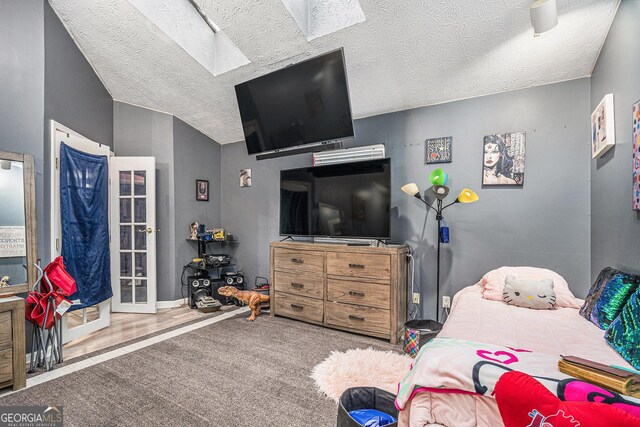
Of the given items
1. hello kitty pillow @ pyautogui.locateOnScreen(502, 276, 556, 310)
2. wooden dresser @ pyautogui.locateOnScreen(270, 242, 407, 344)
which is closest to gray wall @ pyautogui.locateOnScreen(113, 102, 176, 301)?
wooden dresser @ pyautogui.locateOnScreen(270, 242, 407, 344)

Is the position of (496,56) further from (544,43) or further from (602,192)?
(602,192)

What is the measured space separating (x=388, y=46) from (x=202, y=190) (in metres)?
3.11

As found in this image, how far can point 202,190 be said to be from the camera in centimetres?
423

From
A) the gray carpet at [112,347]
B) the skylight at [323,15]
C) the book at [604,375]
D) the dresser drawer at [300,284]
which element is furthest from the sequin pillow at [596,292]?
the gray carpet at [112,347]

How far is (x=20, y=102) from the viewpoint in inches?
88.4

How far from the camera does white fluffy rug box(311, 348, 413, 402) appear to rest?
6.26 ft

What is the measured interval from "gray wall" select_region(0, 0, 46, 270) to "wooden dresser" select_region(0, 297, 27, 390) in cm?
62

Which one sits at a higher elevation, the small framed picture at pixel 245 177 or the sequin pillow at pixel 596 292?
the small framed picture at pixel 245 177

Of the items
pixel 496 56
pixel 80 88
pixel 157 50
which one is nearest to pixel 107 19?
pixel 157 50

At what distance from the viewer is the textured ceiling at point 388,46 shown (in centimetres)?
199

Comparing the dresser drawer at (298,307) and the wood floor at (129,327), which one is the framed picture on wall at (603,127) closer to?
the dresser drawer at (298,307)

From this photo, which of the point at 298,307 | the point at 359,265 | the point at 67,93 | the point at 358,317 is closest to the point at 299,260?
the point at 298,307

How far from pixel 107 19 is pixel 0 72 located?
88 cm

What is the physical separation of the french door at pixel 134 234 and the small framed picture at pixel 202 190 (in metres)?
0.65
